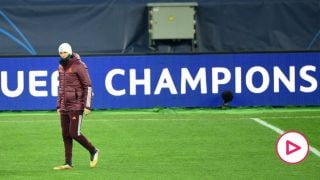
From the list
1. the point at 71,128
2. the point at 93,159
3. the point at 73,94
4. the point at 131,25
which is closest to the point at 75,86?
the point at 73,94

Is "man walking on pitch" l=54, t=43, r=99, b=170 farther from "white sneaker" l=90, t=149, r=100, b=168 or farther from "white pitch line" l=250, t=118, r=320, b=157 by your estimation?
"white pitch line" l=250, t=118, r=320, b=157

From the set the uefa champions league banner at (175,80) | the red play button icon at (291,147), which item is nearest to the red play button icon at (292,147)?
the red play button icon at (291,147)

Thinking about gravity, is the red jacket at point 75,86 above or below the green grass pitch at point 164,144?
above

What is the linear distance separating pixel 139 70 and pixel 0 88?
3397 mm

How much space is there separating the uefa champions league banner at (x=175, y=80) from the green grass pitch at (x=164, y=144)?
0.29 metres

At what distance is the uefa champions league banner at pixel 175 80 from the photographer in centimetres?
2397

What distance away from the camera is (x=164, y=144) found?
18.2 m

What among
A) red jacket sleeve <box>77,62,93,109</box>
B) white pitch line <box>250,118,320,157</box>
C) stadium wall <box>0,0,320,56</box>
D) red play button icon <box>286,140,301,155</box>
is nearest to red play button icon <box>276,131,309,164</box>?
red play button icon <box>286,140,301,155</box>

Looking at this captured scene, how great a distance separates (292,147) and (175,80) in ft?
37.5

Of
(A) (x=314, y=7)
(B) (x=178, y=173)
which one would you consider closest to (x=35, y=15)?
(A) (x=314, y=7)

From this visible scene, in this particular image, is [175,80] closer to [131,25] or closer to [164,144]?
[131,25]

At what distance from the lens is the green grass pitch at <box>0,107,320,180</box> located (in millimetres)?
14547

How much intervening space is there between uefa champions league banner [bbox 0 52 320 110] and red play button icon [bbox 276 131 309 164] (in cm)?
1139

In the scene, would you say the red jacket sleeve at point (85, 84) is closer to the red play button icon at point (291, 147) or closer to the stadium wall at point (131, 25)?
the red play button icon at point (291, 147)
